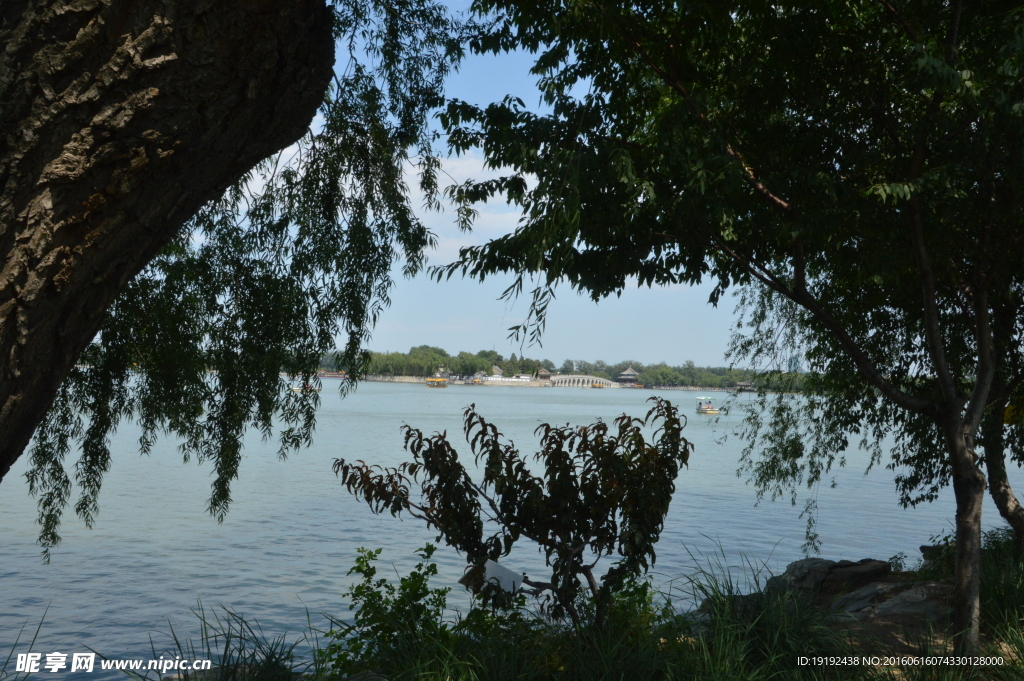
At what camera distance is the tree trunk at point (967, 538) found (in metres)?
5.08

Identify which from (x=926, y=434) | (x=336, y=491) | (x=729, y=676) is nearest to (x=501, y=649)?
Result: (x=729, y=676)

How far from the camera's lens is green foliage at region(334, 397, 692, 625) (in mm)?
5145

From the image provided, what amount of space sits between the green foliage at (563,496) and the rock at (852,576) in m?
5.67

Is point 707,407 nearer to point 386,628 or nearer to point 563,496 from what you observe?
point 563,496

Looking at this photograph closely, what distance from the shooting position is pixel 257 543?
15.5 meters

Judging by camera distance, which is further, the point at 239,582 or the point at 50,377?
the point at 239,582

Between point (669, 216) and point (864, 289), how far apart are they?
3301mm

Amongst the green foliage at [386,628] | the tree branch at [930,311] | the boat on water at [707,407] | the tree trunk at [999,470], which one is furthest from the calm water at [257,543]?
the tree branch at [930,311]

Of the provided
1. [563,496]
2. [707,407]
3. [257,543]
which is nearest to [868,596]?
[563,496]

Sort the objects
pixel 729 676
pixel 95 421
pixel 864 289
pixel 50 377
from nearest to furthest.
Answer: pixel 50 377
pixel 729 676
pixel 95 421
pixel 864 289

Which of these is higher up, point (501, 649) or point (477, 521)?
point (477, 521)

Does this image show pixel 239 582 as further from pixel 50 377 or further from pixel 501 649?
pixel 50 377

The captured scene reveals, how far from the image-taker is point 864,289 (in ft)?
25.5

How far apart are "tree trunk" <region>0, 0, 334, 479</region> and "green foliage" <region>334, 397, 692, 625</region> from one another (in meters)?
2.93
